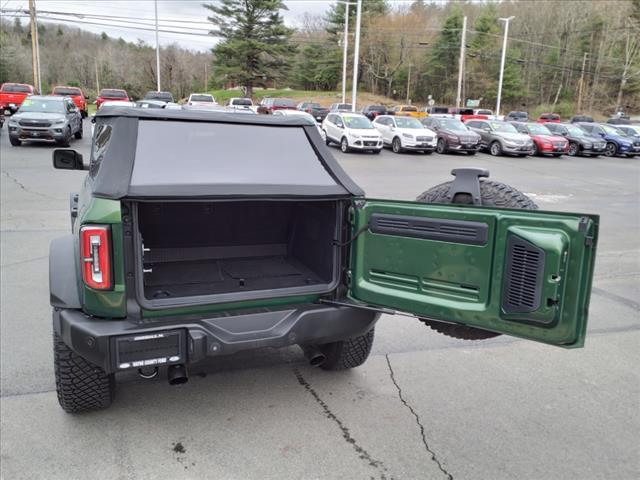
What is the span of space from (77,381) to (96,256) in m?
0.86

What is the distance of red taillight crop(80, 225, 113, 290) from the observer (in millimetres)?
2730

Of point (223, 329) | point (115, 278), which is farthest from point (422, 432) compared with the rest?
point (115, 278)

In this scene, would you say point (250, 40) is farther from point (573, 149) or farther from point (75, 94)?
point (573, 149)

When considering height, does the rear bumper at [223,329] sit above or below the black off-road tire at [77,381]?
above

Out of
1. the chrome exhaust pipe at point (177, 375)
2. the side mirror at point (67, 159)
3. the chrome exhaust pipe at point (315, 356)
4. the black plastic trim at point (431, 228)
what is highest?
the side mirror at point (67, 159)

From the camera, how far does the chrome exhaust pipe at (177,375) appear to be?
291cm

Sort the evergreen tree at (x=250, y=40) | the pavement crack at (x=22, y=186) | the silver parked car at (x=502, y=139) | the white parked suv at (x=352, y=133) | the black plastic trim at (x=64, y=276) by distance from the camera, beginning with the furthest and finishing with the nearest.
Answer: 1. the evergreen tree at (x=250, y=40)
2. the silver parked car at (x=502, y=139)
3. the white parked suv at (x=352, y=133)
4. the pavement crack at (x=22, y=186)
5. the black plastic trim at (x=64, y=276)

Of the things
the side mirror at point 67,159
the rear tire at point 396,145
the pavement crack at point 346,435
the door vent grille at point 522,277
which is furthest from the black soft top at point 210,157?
the rear tire at point 396,145

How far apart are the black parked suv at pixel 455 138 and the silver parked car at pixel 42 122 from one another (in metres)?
15.5

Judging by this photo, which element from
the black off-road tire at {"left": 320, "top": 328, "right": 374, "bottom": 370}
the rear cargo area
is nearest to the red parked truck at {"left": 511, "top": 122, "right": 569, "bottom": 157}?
the rear cargo area

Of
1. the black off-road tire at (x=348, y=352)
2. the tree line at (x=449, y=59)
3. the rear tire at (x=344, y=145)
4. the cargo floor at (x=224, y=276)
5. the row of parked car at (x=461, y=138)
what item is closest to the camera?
the cargo floor at (x=224, y=276)

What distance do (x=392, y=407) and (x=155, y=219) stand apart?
222 centimetres

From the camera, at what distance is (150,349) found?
2738 millimetres

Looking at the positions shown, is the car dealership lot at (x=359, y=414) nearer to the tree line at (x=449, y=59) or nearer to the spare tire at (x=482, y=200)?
the spare tire at (x=482, y=200)
